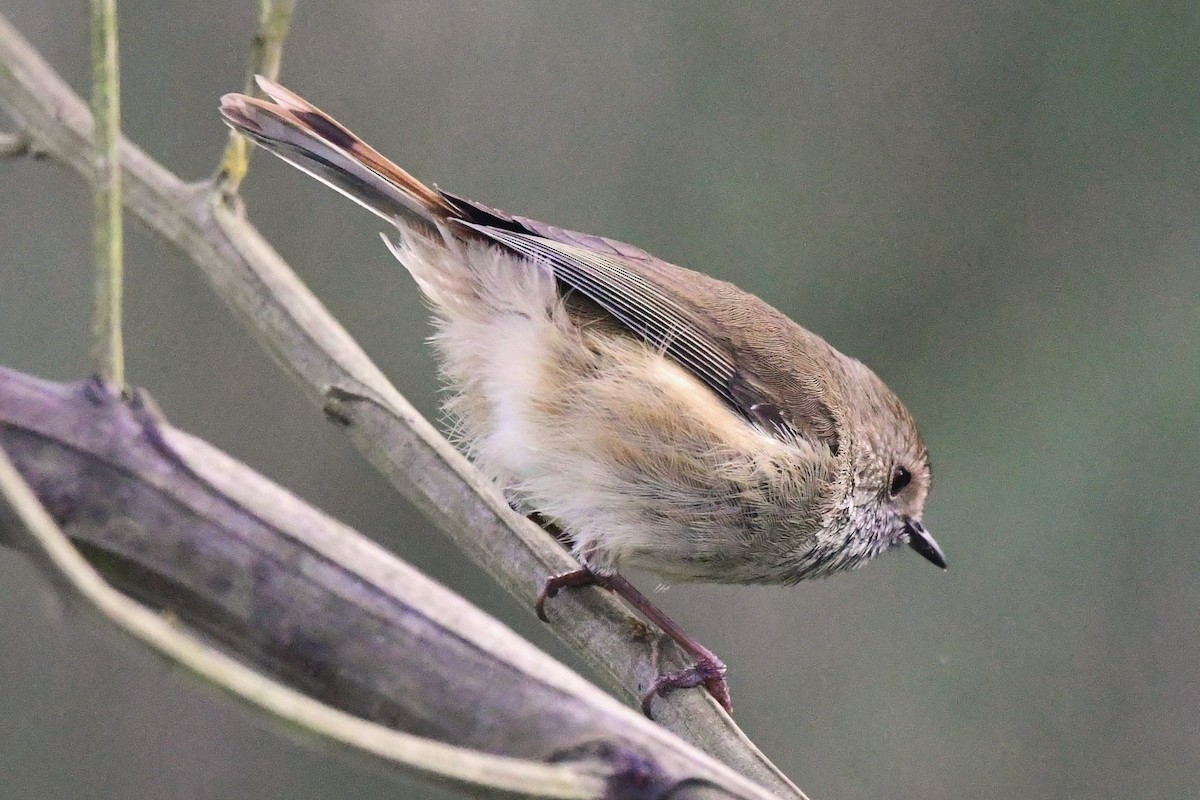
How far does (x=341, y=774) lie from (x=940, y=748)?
249 cm

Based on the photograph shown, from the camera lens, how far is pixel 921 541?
3.47 meters

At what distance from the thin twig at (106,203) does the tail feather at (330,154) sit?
3.45 ft

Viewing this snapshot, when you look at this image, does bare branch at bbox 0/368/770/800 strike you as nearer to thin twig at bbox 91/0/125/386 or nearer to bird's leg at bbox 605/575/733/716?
thin twig at bbox 91/0/125/386

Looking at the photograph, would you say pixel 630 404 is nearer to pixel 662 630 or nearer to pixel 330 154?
pixel 662 630

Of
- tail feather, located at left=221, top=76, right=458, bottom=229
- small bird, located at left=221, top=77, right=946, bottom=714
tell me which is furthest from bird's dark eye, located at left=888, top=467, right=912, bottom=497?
tail feather, located at left=221, top=76, right=458, bottom=229

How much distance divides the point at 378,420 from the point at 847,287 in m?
3.49

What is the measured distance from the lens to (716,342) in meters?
3.12

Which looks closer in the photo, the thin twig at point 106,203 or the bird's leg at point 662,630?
the thin twig at point 106,203

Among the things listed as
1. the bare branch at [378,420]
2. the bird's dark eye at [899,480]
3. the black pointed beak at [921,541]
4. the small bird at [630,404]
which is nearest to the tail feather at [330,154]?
the small bird at [630,404]

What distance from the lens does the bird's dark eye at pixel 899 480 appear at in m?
3.32

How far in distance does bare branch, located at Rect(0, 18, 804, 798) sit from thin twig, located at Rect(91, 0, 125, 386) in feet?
3.18

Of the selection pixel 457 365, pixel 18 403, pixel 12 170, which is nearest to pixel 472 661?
pixel 18 403

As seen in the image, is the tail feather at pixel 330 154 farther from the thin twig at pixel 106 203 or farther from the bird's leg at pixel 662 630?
the thin twig at pixel 106 203

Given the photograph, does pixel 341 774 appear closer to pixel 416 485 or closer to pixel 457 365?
pixel 457 365
